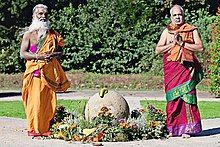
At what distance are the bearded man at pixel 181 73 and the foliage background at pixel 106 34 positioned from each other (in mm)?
15349

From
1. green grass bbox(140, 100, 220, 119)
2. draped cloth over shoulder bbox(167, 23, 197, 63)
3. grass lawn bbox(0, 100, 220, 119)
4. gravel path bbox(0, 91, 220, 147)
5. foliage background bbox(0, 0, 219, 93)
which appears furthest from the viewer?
foliage background bbox(0, 0, 219, 93)

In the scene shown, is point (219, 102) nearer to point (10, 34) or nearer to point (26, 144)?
point (26, 144)

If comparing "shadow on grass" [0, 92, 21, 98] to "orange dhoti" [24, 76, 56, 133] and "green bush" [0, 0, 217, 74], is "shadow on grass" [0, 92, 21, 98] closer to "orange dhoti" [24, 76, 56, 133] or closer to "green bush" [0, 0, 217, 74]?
"green bush" [0, 0, 217, 74]

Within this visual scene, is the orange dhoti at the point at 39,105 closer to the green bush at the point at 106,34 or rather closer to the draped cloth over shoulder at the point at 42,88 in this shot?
the draped cloth over shoulder at the point at 42,88

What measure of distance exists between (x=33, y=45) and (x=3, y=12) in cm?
1670

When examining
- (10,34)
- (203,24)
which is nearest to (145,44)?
(203,24)

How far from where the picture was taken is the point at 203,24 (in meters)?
26.3

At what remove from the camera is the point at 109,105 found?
11.4 metres

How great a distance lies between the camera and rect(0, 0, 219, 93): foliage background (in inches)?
1059

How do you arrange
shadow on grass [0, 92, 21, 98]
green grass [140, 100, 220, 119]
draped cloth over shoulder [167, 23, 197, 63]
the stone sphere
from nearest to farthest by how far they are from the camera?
draped cloth over shoulder [167, 23, 197, 63] → the stone sphere → green grass [140, 100, 220, 119] → shadow on grass [0, 92, 21, 98]

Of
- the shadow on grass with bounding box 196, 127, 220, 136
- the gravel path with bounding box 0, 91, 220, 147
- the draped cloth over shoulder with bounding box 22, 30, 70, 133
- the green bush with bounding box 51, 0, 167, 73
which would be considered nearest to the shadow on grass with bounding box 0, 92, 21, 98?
the green bush with bounding box 51, 0, 167, 73

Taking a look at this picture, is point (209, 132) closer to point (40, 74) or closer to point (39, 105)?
point (39, 105)

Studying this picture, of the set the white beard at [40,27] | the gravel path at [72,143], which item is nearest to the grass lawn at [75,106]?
the gravel path at [72,143]

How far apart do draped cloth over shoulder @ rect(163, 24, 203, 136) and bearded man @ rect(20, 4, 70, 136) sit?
6.04 feet
